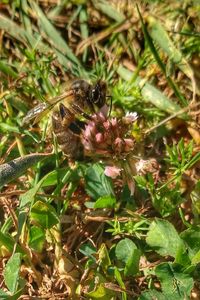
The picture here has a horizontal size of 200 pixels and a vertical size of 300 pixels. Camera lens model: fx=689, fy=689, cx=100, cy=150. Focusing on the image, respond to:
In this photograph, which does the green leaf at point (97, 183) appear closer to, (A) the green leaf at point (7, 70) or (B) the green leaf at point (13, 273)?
(B) the green leaf at point (13, 273)

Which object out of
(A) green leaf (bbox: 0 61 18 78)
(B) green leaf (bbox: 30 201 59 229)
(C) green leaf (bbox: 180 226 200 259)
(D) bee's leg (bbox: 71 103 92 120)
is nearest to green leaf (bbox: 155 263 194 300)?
(C) green leaf (bbox: 180 226 200 259)

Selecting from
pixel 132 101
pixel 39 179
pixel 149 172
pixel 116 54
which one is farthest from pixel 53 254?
pixel 116 54

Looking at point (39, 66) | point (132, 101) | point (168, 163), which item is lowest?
point (168, 163)

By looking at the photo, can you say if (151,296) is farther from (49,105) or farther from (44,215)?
(49,105)

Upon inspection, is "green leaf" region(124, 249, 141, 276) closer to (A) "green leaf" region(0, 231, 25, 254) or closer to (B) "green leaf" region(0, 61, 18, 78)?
(A) "green leaf" region(0, 231, 25, 254)

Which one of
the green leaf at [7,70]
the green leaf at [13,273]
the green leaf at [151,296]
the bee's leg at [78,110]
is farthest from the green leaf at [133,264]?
the green leaf at [7,70]

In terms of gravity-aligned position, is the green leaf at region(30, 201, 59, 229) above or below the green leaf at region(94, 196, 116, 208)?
above

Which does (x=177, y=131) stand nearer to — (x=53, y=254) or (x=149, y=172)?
(x=149, y=172)
